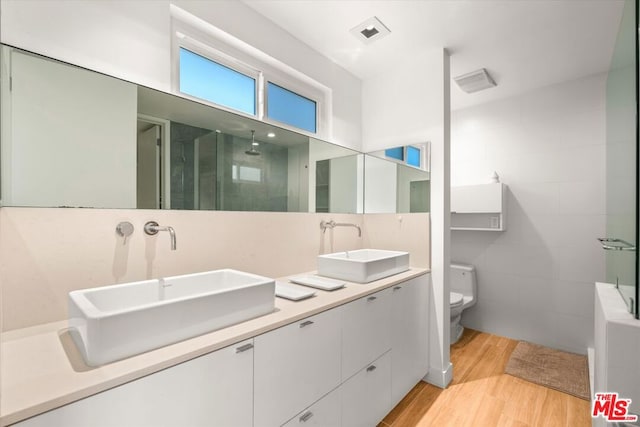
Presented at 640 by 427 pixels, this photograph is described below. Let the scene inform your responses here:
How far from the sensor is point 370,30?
6.66 feet

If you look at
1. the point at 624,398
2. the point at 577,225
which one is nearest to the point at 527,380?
the point at 624,398

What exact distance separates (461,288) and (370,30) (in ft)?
8.58

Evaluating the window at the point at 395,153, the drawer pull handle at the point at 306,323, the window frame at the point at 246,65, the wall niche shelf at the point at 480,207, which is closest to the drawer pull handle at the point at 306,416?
the drawer pull handle at the point at 306,323

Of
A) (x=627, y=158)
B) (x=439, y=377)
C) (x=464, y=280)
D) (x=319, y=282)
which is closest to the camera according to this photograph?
(x=627, y=158)

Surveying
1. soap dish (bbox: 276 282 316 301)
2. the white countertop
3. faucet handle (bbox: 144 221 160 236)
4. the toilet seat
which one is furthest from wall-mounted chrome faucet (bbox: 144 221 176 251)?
the toilet seat

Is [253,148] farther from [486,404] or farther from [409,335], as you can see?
[486,404]

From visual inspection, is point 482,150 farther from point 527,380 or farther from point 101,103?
point 101,103

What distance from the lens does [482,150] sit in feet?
10.5

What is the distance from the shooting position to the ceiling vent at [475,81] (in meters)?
2.55

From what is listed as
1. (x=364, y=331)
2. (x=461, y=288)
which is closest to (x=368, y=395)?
(x=364, y=331)

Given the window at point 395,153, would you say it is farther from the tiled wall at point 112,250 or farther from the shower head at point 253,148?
the shower head at point 253,148

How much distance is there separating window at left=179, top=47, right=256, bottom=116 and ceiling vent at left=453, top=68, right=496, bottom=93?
1861 millimetres

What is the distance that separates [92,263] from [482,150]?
11.4ft

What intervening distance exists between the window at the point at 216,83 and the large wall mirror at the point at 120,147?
0.25 metres
